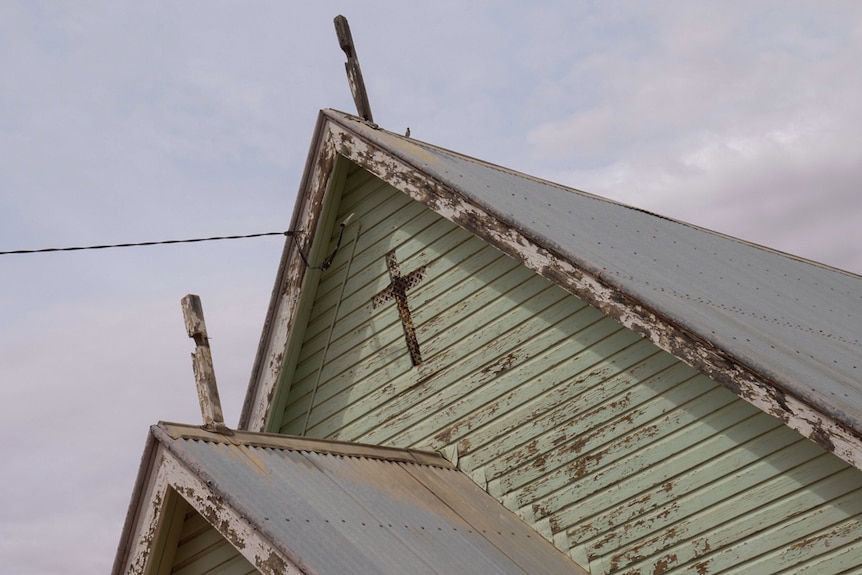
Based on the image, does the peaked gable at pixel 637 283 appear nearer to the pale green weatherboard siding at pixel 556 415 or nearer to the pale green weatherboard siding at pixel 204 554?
the pale green weatherboard siding at pixel 556 415

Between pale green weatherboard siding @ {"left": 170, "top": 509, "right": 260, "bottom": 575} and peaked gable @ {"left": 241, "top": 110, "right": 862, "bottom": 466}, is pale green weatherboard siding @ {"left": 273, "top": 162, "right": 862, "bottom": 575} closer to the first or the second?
peaked gable @ {"left": 241, "top": 110, "right": 862, "bottom": 466}

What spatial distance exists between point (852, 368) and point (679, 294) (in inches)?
58.2

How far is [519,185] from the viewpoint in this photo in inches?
438

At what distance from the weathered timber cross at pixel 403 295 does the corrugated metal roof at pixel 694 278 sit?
3.00ft

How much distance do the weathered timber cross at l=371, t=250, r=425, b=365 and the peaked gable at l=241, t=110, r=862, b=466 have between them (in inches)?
30.1

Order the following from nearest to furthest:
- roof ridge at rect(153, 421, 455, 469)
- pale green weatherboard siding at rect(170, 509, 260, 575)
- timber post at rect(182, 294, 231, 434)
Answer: pale green weatherboard siding at rect(170, 509, 260, 575) < roof ridge at rect(153, 421, 455, 469) < timber post at rect(182, 294, 231, 434)

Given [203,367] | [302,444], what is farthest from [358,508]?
[203,367]

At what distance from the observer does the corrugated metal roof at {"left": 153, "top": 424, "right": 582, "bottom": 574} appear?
6.34 metres

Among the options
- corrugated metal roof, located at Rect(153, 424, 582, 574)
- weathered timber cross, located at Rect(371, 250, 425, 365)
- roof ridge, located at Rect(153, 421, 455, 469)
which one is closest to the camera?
corrugated metal roof, located at Rect(153, 424, 582, 574)

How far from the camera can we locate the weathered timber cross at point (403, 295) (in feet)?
30.6

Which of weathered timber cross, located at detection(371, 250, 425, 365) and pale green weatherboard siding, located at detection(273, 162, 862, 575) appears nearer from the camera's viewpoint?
pale green weatherboard siding, located at detection(273, 162, 862, 575)

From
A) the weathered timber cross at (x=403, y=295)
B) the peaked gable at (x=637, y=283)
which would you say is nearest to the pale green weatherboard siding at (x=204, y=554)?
the weathered timber cross at (x=403, y=295)

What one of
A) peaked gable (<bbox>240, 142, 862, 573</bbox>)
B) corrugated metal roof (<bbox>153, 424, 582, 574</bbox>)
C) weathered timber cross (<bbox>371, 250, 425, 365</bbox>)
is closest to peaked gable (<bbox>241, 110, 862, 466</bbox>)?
peaked gable (<bbox>240, 142, 862, 573</bbox>)

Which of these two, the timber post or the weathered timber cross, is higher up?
the weathered timber cross
